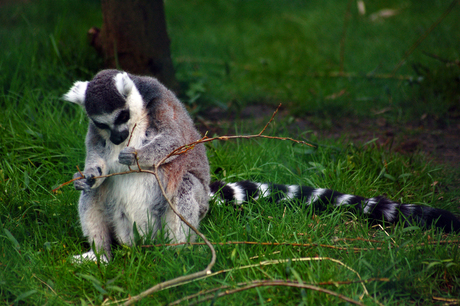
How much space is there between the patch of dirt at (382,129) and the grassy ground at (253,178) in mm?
188

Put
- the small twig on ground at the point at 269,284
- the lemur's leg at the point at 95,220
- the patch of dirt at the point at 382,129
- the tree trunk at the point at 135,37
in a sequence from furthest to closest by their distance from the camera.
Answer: the tree trunk at the point at 135,37 < the patch of dirt at the point at 382,129 < the lemur's leg at the point at 95,220 < the small twig on ground at the point at 269,284

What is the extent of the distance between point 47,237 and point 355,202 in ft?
7.27

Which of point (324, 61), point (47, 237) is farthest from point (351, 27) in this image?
point (47, 237)

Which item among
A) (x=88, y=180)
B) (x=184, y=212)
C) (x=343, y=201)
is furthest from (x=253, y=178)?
(x=88, y=180)

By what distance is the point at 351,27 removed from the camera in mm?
7770

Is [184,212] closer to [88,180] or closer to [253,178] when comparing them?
[88,180]

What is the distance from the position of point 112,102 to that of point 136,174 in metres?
0.50

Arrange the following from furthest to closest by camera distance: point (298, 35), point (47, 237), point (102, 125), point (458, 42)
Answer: point (298, 35) → point (458, 42) → point (47, 237) → point (102, 125)

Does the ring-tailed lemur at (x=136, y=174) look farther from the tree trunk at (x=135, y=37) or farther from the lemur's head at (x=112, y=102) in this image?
the tree trunk at (x=135, y=37)

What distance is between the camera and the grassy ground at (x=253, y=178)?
224 cm

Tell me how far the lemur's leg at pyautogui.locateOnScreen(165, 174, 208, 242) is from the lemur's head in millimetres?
522

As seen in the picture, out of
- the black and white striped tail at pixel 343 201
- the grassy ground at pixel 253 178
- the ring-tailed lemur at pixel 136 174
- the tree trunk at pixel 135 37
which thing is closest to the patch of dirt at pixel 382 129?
the grassy ground at pixel 253 178

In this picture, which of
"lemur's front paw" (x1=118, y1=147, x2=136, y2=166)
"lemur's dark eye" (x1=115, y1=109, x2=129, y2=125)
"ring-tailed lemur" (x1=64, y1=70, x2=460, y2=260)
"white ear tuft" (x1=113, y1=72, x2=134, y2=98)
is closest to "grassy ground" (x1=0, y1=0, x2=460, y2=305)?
"ring-tailed lemur" (x1=64, y1=70, x2=460, y2=260)

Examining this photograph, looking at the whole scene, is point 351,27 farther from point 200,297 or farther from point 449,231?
point 200,297
